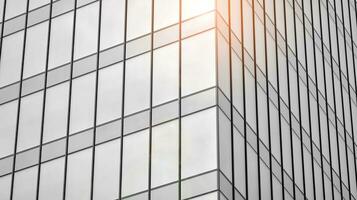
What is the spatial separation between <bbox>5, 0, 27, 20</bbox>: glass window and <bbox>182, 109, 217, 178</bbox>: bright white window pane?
12.9 m

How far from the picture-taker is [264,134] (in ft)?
143

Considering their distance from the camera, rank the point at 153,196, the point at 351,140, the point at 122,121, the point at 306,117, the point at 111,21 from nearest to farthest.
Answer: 1. the point at 153,196
2. the point at 122,121
3. the point at 111,21
4. the point at 306,117
5. the point at 351,140

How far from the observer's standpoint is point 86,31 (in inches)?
1797

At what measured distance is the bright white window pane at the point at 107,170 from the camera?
133 feet

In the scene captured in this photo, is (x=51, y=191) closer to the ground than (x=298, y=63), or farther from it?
closer to the ground

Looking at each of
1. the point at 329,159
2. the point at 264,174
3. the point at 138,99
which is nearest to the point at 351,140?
the point at 329,159

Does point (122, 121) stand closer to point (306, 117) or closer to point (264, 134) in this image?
point (264, 134)

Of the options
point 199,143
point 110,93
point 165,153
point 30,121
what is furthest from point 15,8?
point 199,143

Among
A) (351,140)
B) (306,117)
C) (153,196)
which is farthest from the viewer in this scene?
(351,140)

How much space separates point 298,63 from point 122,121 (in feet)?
39.5

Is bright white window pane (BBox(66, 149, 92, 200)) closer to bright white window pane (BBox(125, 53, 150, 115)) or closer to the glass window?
bright white window pane (BBox(125, 53, 150, 115))

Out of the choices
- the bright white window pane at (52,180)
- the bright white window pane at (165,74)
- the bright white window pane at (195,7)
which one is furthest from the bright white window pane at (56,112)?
the bright white window pane at (195,7)

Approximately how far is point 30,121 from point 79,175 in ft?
14.7

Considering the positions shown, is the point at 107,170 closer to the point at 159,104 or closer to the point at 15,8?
the point at 159,104
